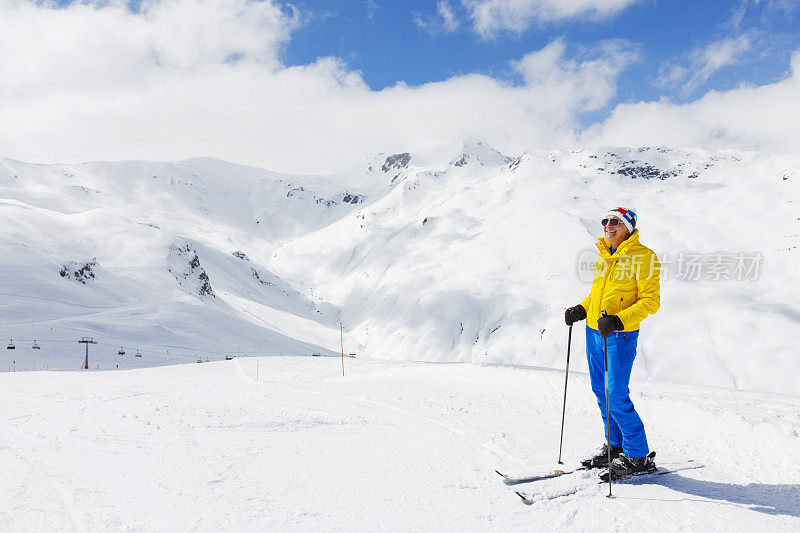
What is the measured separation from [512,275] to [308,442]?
138189mm

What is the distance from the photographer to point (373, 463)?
6.02 meters

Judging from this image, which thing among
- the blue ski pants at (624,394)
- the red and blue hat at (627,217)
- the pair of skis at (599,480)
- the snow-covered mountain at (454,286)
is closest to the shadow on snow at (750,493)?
the pair of skis at (599,480)

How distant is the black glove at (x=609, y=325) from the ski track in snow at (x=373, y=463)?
161cm

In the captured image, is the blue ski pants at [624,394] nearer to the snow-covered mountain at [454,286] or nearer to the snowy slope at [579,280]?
the snow-covered mountain at [454,286]

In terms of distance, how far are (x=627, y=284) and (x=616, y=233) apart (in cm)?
64

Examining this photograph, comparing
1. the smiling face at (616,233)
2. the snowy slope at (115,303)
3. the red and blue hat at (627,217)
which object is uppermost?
the red and blue hat at (627,217)

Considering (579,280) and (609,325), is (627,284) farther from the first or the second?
(579,280)

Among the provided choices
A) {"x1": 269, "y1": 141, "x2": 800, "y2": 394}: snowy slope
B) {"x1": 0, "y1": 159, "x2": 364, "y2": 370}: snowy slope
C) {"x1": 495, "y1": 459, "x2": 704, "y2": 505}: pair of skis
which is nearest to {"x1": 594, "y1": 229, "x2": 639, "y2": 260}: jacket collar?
{"x1": 495, "y1": 459, "x2": 704, "y2": 505}: pair of skis

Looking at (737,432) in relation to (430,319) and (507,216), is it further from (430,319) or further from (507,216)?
(507,216)

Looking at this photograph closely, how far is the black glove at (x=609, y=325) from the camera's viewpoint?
17.0 ft

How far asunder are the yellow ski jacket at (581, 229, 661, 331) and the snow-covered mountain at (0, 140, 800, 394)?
42.8m

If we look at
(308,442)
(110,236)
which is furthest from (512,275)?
(308,442)

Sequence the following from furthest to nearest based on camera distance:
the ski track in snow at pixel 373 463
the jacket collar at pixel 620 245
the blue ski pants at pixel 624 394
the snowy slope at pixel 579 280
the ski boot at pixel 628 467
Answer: the snowy slope at pixel 579 280
the jacket collar at pixel 620 245
the blue ski pants at pixel 624 394
the ski boot at pixel 628 467
the ski track in snow at pixel 373 463

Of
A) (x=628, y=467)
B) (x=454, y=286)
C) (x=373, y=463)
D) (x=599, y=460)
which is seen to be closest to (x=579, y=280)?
(x=454, y=286)
